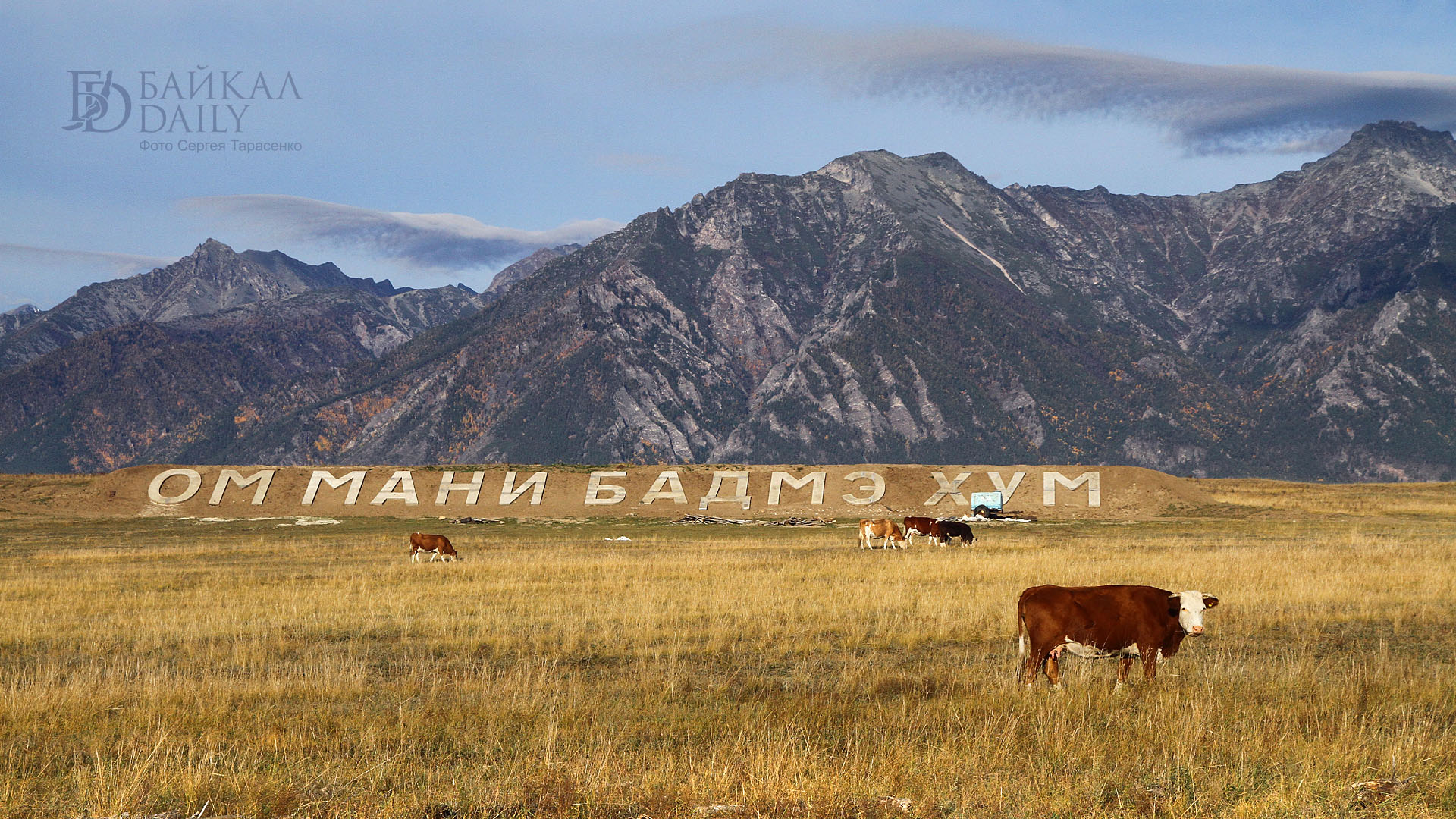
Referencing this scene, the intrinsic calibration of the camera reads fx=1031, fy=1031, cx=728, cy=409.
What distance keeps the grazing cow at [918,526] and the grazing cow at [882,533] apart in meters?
1.60

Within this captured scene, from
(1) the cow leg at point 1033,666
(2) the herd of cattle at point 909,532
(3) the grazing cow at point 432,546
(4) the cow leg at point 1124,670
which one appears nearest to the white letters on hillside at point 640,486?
(2) the herd of cattle at point 909,532

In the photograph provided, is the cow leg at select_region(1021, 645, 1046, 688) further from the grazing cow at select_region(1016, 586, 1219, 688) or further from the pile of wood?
the pile of wood

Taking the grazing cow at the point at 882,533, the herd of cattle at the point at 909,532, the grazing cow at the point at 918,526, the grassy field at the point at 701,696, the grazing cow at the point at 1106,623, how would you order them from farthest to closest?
1. the grazing cow at the point at 918,526
2. the herd of cattle at the point at 909,532
3. the grazing cow at the point at 882,533
4. the grazing cow at the point at 1106,623
5. the grassy field at the point at 701,696

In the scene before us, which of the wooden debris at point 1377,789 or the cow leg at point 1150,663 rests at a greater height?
the cow leg at point 1150,663

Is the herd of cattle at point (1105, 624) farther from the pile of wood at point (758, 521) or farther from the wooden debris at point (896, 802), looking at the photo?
the pile of wood at point (758, 521)

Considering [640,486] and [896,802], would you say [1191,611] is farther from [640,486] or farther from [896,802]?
[640,486]

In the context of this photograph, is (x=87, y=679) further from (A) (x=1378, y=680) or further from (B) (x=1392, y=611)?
(B) (x=1392, y=611)

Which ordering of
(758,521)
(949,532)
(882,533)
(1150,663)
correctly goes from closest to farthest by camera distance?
(1150,663), (882,533), (949,532), (758,521)

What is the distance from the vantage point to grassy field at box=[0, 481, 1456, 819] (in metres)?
10.8

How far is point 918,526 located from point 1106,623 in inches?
1577

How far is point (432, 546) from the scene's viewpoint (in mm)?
44812

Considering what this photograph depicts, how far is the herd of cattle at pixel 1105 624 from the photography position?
1609 cm

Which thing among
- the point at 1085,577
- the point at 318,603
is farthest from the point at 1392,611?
the point at 318,603

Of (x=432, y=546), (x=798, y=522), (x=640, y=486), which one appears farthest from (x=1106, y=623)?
(x=640, y=486)
